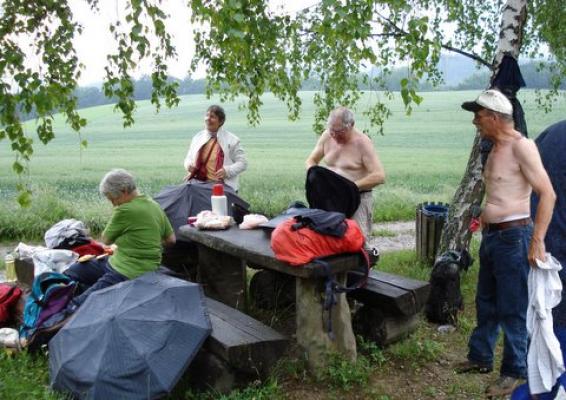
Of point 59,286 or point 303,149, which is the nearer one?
point 59,286

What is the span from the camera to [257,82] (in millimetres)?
4531

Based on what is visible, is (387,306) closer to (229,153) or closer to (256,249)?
(256,249)

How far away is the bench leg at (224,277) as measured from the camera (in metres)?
4.93

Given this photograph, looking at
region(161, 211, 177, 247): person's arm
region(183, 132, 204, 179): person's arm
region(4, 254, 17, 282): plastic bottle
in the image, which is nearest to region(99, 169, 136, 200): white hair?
region(161, 211, 177, 247): person's arm

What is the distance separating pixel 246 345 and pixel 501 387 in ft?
5.16

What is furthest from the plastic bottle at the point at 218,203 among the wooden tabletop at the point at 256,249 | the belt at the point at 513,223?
the belt at the point at 513,223

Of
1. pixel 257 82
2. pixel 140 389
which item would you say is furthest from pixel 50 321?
pixel 257 82

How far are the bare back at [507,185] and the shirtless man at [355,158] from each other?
1149mm

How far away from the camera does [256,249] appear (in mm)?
3793

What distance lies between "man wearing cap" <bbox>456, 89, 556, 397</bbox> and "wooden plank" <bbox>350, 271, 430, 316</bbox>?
602mm

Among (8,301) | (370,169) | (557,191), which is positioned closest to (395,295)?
(370,169)

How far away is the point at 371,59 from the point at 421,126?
1572cm

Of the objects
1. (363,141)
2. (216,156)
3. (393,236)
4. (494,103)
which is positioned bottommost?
(393,236)

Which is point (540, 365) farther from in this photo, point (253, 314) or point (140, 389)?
point (253, 314)
